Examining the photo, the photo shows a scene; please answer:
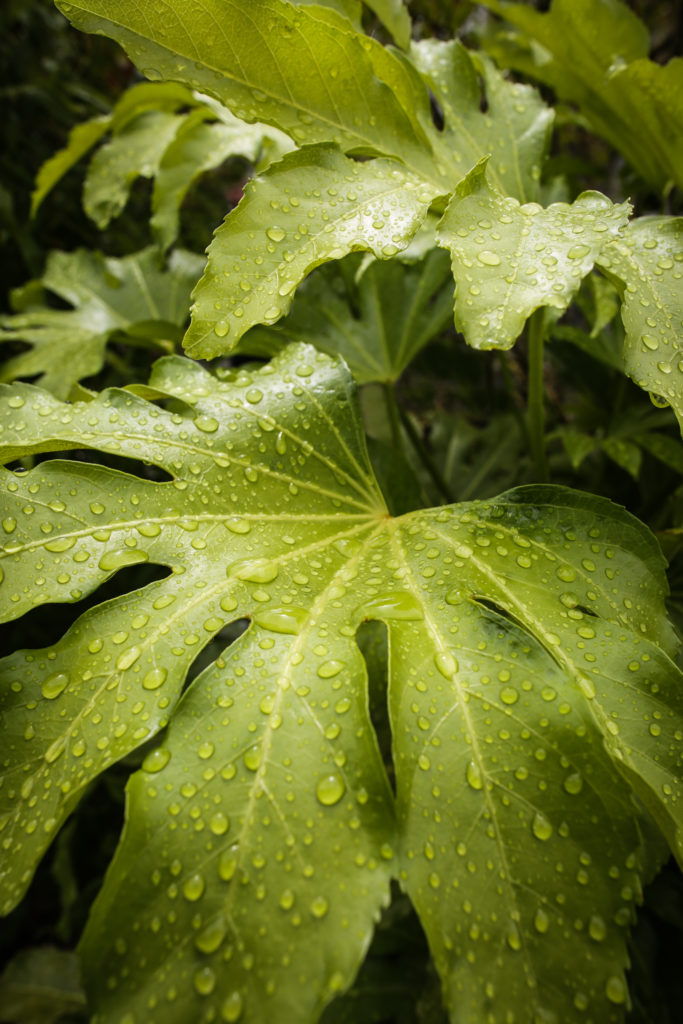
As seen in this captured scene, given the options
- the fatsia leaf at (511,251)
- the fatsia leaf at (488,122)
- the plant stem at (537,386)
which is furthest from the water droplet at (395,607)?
the fatsia leaf at (488,122)

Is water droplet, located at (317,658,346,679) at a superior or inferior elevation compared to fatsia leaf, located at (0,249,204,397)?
inferior

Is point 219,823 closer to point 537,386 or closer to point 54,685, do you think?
point 54,685

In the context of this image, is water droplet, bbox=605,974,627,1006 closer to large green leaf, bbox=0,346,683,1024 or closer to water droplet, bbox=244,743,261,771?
large green leaf, bbox=0,346,683,1024

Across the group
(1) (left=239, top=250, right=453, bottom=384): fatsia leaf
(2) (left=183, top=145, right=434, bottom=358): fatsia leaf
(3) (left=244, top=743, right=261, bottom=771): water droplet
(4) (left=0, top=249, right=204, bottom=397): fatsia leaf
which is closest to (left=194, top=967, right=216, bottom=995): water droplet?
(3) (left=244, top=743, right=261, bottom=771): water droplet

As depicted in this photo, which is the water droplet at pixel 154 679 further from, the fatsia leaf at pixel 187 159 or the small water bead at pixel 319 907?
the fatsia leaf at pixel 187 159

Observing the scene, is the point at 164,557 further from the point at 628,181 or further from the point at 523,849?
the point at 628,181
